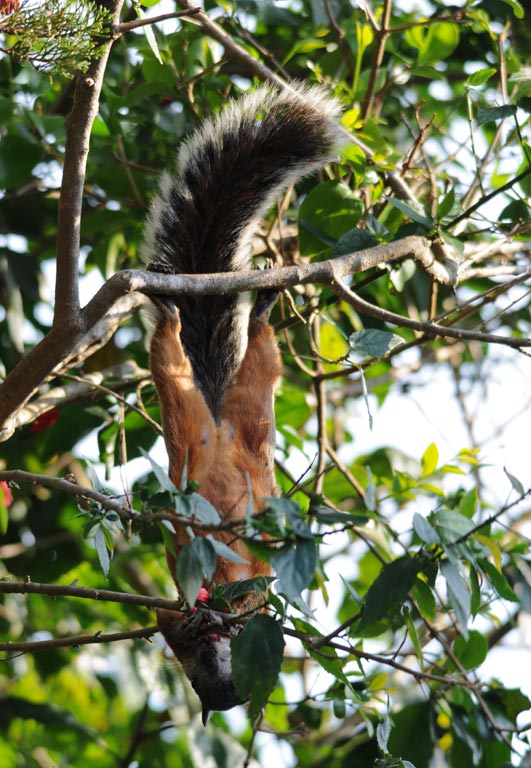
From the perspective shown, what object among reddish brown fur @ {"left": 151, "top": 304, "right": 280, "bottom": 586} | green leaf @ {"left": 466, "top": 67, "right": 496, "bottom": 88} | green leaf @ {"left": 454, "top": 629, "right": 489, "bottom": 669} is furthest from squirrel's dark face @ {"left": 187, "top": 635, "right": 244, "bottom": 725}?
green leaf @ {"left": 466, "top": 67, "right": 496, "bottom": 88}

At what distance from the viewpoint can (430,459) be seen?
12.3ft

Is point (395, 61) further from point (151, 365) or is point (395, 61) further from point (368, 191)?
point (151, 365)

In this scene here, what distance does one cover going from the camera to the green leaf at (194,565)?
188cm

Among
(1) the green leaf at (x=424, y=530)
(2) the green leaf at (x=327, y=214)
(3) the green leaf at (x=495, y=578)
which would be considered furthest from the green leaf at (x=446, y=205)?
(1) the green leaf at (x=424, y=530)

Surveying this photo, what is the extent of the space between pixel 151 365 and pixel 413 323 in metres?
1.04

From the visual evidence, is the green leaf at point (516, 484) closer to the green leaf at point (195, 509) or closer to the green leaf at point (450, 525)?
the green leaf at point (450, 525)

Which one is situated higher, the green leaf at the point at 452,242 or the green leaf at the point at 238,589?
the green leaf at the point at 452,242

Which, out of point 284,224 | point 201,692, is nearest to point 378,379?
point 284,224

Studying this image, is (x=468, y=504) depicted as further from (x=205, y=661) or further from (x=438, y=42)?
(x=438, y=42)

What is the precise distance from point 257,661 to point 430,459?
1853 millimetres

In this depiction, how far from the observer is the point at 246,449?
346cm

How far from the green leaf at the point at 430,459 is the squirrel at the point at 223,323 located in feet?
2.16

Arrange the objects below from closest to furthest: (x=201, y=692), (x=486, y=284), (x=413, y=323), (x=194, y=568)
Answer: (x=194, y=568) → (x=413, y=323) → (x=201, y=692) → (x=486, y=284)

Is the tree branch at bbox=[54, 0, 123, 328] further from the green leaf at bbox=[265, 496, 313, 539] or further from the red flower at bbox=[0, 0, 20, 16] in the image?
the green leaf at bbox=[265, 496, 313, 539]
